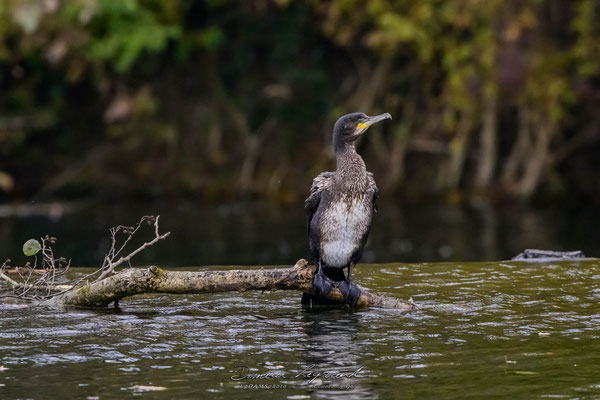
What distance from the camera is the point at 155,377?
5590 millimetres

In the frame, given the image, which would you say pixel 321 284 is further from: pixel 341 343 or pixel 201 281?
pixel 341 343

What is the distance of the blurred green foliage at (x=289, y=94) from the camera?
21.8 metres

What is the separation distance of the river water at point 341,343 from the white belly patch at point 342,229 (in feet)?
1.39

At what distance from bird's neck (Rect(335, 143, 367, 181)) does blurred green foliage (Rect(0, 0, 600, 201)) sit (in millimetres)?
14022

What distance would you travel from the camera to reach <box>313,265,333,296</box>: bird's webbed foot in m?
7.42

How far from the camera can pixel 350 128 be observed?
8180 millimetres

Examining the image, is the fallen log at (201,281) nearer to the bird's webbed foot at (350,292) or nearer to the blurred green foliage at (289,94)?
the bird's webbed foot at (350,292)

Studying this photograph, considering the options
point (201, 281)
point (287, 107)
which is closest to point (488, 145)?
point (287, 107)

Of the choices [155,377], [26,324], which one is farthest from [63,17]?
[155,377]

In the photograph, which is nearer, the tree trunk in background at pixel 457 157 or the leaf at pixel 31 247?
the leaf at pixel 31 247

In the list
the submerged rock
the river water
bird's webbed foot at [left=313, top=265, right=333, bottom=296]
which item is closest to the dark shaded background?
the submerged rock

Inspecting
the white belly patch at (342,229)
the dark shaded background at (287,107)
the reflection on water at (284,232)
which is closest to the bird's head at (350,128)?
the white belly patch at (342,229)

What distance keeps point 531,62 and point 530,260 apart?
12726 millimetres

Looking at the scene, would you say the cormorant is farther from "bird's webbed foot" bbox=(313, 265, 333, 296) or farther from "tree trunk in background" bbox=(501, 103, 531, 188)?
"tree trunk in background" bbox=(501, 103, 531, 188)
